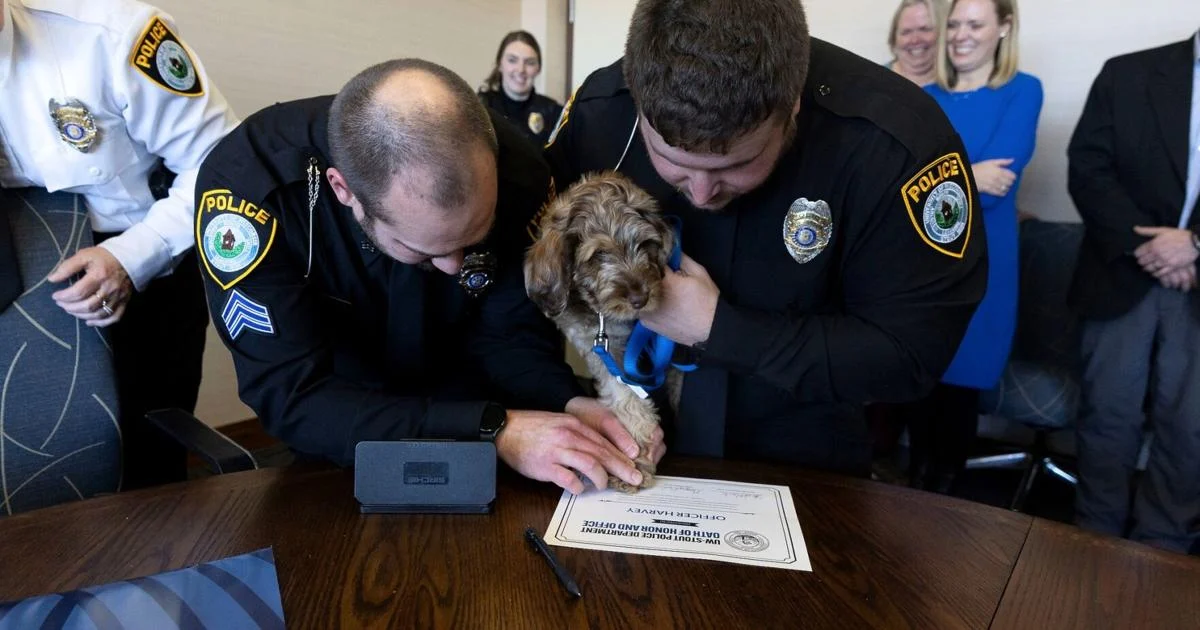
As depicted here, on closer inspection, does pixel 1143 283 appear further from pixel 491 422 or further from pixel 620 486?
pixel 491 422

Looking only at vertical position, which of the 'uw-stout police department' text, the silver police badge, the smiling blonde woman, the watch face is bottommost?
the 'uw-stout police department' text

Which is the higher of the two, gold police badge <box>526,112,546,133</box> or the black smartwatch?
gold police badge <box>526,112,546,133</box>

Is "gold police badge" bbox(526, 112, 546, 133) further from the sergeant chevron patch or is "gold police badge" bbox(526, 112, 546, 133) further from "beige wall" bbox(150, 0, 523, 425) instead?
the sergeant chevron patch

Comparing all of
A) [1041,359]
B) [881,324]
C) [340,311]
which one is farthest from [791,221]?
[1041,359]

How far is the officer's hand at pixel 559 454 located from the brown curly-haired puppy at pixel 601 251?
0.26 m

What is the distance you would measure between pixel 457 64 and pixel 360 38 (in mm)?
974

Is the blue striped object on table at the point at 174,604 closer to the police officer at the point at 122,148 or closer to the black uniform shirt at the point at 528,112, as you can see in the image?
the police officer at the point at 122,148

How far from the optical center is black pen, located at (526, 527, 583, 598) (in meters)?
1.17

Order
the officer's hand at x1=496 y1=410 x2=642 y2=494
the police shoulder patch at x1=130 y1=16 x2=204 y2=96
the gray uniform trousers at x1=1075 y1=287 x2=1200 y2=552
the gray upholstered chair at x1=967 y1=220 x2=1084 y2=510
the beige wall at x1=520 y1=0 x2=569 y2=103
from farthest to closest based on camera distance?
the beige wall at x1=520 y1=0 x2=569 y2=103
the gray upholstered chair at x1=967 y1=220 x2=1084 y2=510
the gray uniform trousers at x1=1075 y1=287 x2=1200 y2=552
the police shoulder patch at x1=130 y1=16 x2=204 y2=96
the officer's hand at x1=496 y1=410 x2=642 y2=494

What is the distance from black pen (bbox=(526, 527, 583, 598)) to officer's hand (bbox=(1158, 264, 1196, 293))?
3.13m

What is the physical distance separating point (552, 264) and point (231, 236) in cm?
76

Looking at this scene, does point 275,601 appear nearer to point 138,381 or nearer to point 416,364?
point 416,364

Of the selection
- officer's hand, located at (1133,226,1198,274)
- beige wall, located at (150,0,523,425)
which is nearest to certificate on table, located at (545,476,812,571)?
officer's hand, located at (1133,226,1198,274)

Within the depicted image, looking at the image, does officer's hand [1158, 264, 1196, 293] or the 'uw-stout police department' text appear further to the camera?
officer's hand [1158, 264, 1196, 293]
